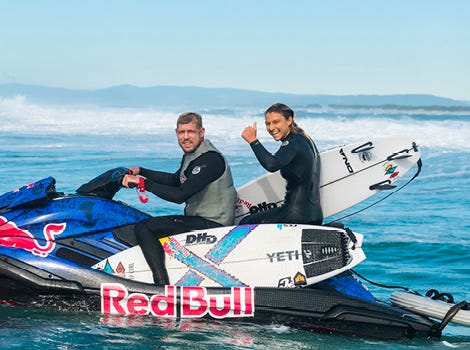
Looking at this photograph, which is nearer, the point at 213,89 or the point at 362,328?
the point at 362,328

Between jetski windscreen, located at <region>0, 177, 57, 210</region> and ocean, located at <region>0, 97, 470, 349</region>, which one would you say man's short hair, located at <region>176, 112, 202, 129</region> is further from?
ocean, located at <region>0, 97, 470, 349</region>

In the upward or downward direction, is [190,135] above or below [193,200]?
above

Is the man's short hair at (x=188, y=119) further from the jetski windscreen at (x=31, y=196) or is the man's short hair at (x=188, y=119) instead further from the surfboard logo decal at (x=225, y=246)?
the jetski windscreen at (x=31, y=196)

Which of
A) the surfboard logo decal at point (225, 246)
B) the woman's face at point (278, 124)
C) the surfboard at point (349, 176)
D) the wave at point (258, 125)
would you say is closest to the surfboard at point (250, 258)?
the surfboard logo decal at point (225, 246)

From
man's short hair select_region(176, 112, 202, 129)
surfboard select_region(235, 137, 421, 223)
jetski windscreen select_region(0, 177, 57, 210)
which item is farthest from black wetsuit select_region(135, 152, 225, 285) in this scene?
surfboard select_region(235, 137, 421, 223)

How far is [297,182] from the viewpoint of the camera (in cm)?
612

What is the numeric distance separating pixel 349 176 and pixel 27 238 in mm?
2817

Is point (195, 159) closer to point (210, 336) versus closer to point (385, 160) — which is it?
point (210, 336)

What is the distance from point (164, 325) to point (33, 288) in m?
1.01

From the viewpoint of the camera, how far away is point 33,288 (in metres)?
5.86

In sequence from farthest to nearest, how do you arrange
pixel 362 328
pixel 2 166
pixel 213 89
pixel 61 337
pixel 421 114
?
pixel 213 89
pixel 421 114
pixel 2 166
pixel 362 328
pixel 61 337

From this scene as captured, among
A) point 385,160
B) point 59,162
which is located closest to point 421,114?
point 59,162

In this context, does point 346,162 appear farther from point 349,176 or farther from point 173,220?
point 173,220

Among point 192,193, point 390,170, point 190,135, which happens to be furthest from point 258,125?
point 192,193
